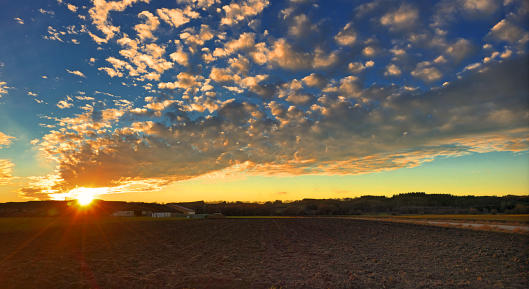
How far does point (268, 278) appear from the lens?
15.1m

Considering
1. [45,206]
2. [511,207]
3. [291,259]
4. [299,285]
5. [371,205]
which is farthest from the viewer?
[371,205]

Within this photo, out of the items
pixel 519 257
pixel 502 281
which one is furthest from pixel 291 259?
pixel 519 257

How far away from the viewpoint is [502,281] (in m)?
14.0

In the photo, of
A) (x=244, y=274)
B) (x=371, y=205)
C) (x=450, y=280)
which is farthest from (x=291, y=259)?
(x=371, y=205)

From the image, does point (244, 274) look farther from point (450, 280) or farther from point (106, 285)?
point (450, 280)

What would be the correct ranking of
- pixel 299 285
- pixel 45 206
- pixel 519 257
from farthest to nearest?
pixel 45 206
pixel 519 257
pixel 299 285

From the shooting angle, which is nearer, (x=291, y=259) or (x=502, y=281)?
(x=502, y=281)

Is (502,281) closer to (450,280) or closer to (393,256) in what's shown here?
(450,280)

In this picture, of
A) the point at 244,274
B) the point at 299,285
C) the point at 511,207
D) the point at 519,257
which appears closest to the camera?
the point at 299,285

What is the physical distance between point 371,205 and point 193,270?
197m

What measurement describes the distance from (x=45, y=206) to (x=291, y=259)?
14287cm

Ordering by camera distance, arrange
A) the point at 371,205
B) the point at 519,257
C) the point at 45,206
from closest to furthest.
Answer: the point at 519,257
the point at 45,206
the point at 371,205

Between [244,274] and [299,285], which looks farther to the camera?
[244,274]

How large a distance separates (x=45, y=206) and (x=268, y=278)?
146398mm
